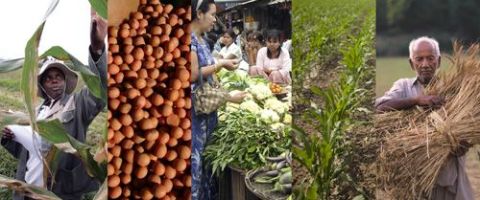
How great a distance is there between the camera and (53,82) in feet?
12.6

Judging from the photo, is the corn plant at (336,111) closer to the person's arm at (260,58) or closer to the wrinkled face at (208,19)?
the person's arm at (260,58)

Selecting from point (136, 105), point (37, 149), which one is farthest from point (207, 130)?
point (37, 149)

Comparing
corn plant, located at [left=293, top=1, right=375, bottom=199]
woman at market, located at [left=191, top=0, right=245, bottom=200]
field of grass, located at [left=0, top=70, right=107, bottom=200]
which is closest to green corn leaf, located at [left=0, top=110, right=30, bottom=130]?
field of grass, located at [left=0, top=70, right=107, bottom=200]

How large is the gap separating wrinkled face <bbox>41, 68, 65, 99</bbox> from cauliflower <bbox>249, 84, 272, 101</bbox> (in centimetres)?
123

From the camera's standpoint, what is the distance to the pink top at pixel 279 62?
387 centimetres

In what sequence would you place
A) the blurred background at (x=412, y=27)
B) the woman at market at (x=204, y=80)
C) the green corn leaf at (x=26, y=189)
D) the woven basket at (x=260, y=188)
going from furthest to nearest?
the woman at market at (x=204, y=80) → the woven basket at (x=260, y=188) → the green corn leaf at (x=26, y=189) → the blurred background at (x=412, y=27)

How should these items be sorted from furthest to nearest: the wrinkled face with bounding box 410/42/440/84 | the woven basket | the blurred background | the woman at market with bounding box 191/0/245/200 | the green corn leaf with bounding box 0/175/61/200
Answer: the woman at market with bounding box 191/0/245/200 < the woven basket < the green corn leaf with bounding box 0/175/61/200 < the wrinkled face with bounding box 410/42/440/84 < the blurred background

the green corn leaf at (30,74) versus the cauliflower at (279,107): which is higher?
the green corn leaf at (30,74)

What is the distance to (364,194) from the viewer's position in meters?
3.78

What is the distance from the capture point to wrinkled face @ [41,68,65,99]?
379cm

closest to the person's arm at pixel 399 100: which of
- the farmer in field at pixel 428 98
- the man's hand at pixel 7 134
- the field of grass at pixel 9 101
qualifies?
the farmer in field at pixel 428 98

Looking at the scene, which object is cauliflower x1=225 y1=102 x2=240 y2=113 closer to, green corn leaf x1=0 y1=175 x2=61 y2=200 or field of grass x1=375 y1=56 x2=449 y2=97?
field of grass x1=375 y1=56 x2=449 y2=97

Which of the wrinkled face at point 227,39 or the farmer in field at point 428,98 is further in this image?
the wrinkled face at point 227,39

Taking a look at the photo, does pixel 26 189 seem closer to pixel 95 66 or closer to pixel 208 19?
pixel 95 66
